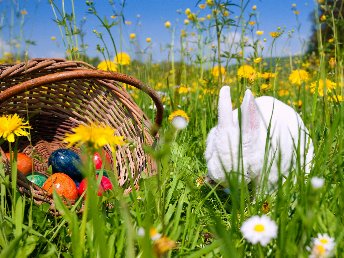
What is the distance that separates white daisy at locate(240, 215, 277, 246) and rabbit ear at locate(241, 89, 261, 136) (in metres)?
0.61

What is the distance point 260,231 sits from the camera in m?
0.65

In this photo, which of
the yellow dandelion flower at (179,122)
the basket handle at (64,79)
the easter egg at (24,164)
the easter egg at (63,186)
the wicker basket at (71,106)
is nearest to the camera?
the yellow dandelion flower at (179,122)

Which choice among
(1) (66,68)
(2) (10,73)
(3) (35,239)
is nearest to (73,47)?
(1) (66,68)

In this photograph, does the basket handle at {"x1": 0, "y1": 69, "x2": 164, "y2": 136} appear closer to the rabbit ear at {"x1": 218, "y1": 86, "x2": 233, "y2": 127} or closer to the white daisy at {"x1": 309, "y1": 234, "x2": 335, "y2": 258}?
the rabbit ear at {"x1": 218, "y1": 86, "x2": 233, "y2": 127}

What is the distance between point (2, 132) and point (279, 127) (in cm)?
80

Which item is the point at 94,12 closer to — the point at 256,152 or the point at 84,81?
the point at 84,81

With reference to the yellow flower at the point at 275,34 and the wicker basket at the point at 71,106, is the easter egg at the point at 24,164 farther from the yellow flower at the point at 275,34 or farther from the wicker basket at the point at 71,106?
the yellow flower at the point at 275,34

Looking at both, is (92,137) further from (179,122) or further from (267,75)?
(267,75)

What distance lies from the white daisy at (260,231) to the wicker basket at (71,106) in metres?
0.59

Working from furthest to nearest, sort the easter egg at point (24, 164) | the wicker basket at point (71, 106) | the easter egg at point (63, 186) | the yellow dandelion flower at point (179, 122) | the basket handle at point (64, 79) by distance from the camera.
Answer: the easter egg at point (24, 164)
the easter egg at point (63, 186)
the wicker basket at point (71, 106)
the basket handle at point (64, 79)
the yellow dandelion flower at point (179, 122)

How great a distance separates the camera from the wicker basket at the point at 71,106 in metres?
1.27

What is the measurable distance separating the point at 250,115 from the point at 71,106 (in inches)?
35.6

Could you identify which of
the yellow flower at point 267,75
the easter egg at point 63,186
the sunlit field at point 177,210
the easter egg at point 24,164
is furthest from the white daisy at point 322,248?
the easter egg at point 24,164

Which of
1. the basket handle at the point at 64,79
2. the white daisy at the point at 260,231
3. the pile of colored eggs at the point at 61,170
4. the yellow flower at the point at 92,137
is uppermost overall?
the basket handle at the point at 64,79
